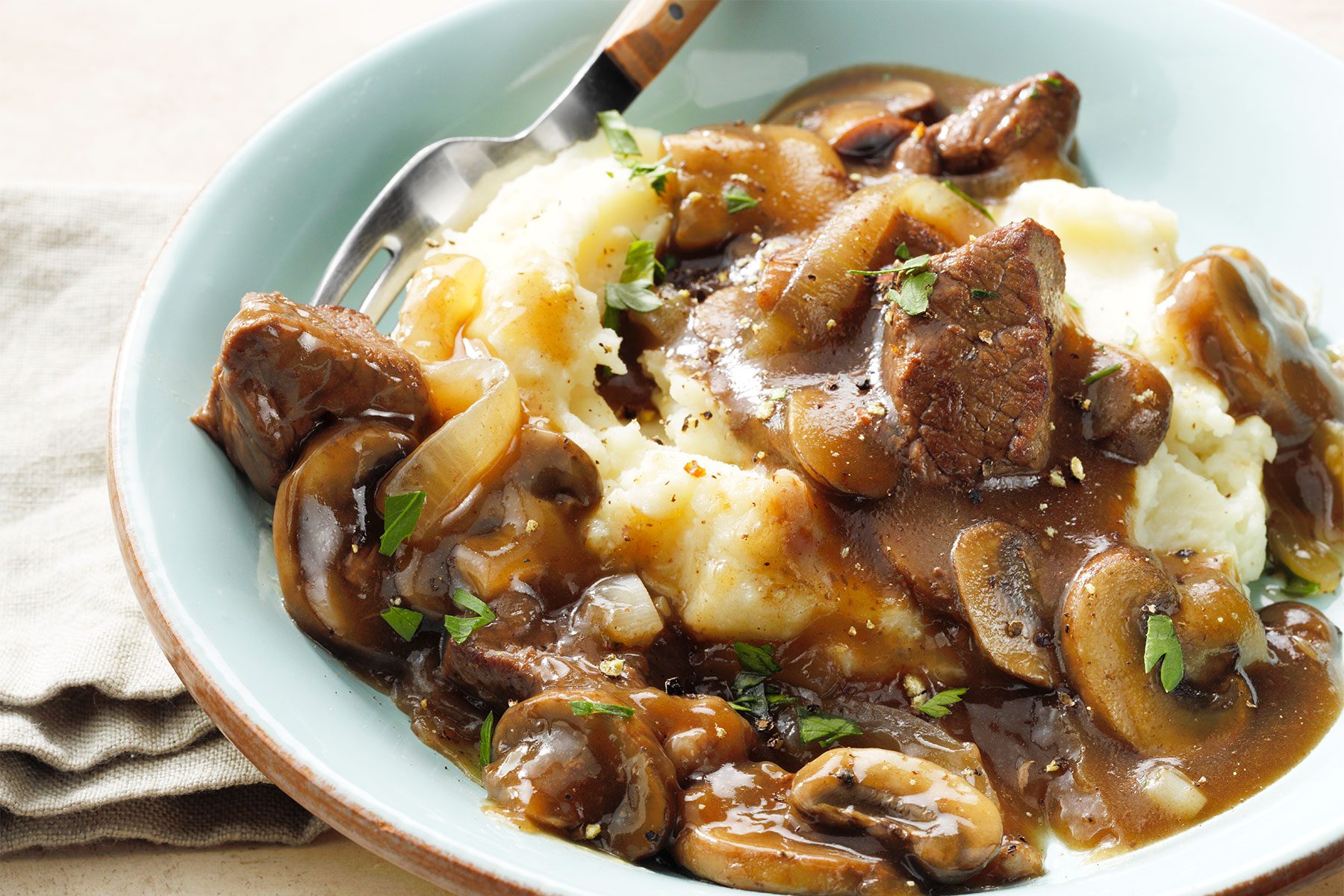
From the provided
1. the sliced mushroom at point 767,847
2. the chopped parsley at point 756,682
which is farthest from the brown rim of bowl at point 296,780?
the chopped parsley at point 756,682

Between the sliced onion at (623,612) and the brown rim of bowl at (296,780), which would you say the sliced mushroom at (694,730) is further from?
→ the brown rim of bowl at (296,780)

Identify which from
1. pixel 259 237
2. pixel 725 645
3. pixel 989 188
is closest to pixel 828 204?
pixel 989 188

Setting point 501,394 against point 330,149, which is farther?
point 330,149

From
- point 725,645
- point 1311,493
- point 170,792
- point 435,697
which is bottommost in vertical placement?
point 170,792

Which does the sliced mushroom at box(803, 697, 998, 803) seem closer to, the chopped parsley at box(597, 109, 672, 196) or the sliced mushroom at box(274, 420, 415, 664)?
the sliced mushroom at box(274, 420, 415, 664)

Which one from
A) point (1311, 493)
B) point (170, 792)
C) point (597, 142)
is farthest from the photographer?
point (597, 142)

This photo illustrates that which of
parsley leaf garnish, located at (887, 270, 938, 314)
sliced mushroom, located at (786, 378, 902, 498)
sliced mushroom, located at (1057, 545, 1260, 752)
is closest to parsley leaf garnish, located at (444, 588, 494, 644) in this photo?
sliced mushroom, located at (786, 378, 902, 498)

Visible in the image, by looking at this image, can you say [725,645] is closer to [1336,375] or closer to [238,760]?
[238,760]
